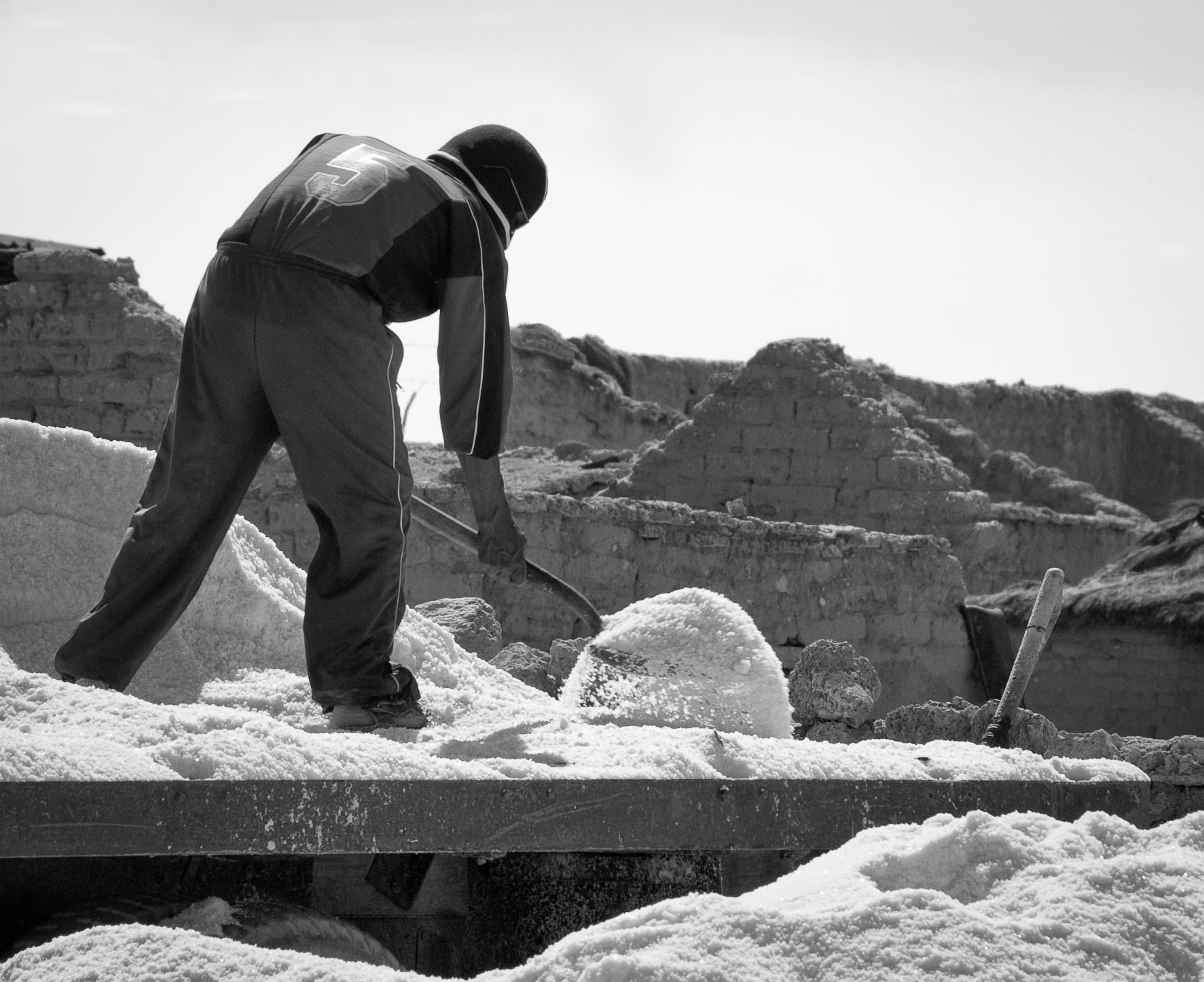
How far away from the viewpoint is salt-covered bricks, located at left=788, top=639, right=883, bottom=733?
479 centimetres

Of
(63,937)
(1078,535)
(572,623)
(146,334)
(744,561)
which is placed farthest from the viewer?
(1078,535)

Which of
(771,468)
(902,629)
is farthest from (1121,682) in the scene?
(771,468)

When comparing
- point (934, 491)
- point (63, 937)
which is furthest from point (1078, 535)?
point (63, 937)

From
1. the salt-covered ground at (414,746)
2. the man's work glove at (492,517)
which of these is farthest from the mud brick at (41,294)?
the man's work glove at (492,517)

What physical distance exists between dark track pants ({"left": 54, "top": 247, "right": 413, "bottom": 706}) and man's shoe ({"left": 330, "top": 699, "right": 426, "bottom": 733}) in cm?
2

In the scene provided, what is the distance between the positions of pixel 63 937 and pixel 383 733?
1.02 m

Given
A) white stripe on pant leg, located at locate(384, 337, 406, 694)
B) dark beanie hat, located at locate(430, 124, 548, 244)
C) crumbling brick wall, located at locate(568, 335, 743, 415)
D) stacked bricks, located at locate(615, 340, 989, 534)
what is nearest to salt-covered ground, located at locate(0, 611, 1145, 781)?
white stripe on pant leg, located at locate(384, 337, 406, 694)

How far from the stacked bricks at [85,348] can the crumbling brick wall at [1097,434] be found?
15.6 meters

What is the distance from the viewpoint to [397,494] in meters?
3.03

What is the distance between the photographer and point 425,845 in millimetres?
2406

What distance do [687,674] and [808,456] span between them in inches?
311

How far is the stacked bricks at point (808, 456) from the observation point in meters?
11.3

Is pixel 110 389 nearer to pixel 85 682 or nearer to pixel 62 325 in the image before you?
pixel 62 325

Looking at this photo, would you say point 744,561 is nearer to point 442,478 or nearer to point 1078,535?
point 442,478
